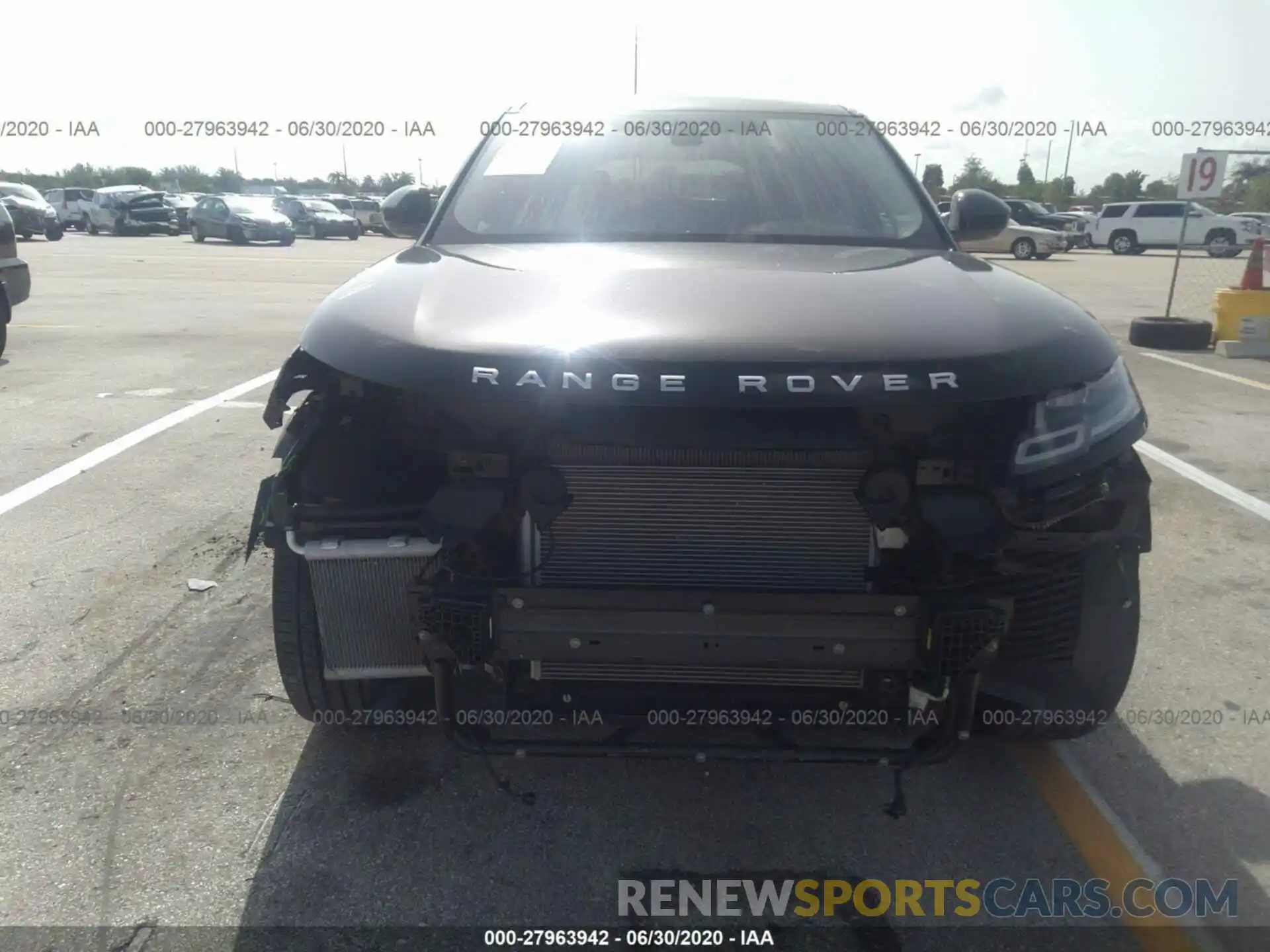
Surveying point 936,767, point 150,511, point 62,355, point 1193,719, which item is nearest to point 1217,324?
point 1193,719

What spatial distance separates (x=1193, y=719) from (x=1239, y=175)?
46.7m

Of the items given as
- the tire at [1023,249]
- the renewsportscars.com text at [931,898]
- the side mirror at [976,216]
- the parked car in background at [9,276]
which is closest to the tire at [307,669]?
the renewsportscars.com text at [931,898]

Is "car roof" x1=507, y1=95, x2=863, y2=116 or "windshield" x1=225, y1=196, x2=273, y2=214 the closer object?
"car roof" x1=507, y1=95, x2=863, y2=116

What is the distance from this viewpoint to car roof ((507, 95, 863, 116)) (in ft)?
12.0

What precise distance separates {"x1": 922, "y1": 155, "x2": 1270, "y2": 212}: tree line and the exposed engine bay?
35581mm

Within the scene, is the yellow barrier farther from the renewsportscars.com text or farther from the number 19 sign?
the renewsportscars.com text

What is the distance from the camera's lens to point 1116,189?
62.5 meters

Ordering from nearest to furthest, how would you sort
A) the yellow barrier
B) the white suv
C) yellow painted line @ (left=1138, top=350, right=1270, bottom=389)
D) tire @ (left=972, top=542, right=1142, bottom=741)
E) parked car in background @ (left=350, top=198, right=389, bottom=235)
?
tire @ (left=972, top=542, right=1142, bottom=741), yellow painted line @ (left=1138, top=350, right=1270, bottom=389), the yellow barrier, the white suv, parked car in background @ (left=350, top=198, right=389, bottom=235)

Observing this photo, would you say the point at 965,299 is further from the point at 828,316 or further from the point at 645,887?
the point at 645,887

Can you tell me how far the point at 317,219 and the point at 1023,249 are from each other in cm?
2193

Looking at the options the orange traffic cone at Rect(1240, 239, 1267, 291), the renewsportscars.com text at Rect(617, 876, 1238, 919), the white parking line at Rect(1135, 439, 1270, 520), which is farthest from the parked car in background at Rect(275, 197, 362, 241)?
the renewsportscars.com text at Rect(617, 876, 1238, 919)

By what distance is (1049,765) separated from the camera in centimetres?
281

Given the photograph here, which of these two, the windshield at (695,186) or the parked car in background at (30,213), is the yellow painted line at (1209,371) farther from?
the parked car in background at (30,213)

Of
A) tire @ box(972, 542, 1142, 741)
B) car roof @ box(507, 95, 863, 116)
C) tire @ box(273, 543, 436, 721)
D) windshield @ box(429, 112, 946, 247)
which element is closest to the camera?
tire @ box(972, 542, 1142, 741)
